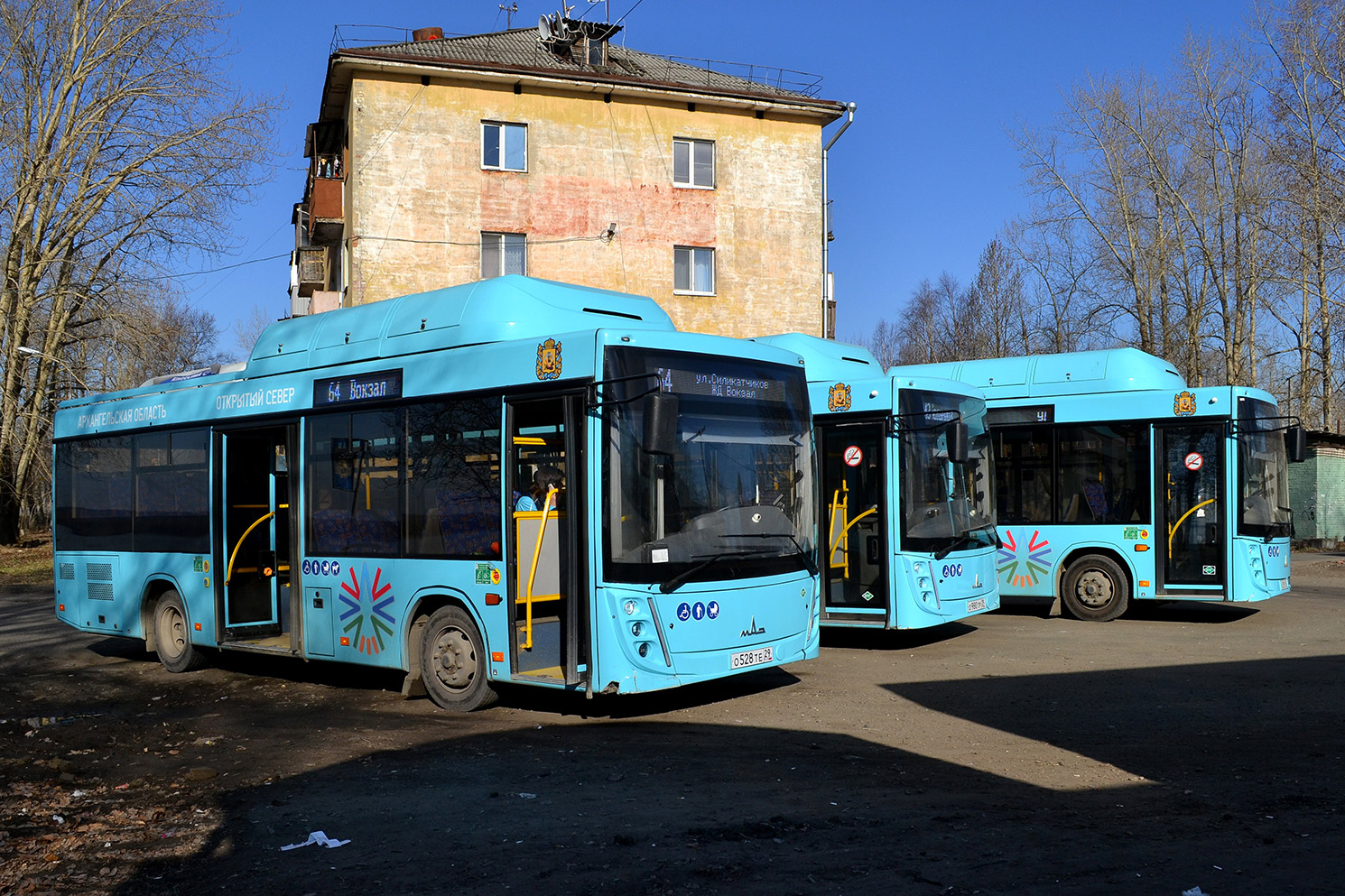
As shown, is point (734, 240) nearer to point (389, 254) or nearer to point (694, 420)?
point (389, 254)

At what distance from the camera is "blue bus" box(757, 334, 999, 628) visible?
1290 cm

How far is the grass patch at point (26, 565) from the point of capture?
87.7ft

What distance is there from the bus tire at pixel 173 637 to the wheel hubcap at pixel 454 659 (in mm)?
4254

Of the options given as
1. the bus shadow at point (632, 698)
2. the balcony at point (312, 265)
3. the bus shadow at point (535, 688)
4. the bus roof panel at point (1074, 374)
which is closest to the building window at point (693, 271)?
the balcony at point (312, 265)

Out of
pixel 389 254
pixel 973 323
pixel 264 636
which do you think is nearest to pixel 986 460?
pixel 264 636

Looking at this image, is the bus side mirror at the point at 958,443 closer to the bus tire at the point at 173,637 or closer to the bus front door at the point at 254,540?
the bus front door at the point at 254,540

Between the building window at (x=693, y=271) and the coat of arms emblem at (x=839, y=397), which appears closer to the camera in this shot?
the coat of arms emblem at (x=839, y=397)

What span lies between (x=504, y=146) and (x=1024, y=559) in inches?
797

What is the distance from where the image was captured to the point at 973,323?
66.2 metres

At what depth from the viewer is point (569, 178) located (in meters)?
31.9

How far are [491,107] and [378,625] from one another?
2356cm

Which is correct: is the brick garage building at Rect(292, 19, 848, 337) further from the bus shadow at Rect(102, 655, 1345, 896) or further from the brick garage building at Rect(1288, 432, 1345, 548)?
the bus shadow at Rect(102, 655, 1345, 896)

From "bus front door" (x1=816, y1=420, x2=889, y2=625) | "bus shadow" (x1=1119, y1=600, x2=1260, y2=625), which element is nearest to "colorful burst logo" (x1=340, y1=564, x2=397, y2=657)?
"bus front door" (x1=816, y1=420, x2=889, y2=625)

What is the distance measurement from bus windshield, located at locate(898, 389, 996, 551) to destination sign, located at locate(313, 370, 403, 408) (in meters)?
5.71
